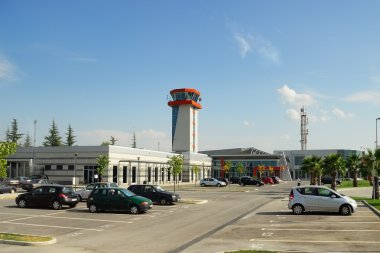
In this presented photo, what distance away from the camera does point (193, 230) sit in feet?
65.8

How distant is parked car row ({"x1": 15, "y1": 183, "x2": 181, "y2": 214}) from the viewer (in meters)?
26.7

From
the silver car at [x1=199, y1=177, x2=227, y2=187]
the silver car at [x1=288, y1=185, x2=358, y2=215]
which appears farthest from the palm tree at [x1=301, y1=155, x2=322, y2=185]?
the silver car at [x1=288, y1=185, x2=358, y2=215]

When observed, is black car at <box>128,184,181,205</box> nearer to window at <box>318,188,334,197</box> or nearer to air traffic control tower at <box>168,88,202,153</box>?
window at <box>318,188,334,197</box>

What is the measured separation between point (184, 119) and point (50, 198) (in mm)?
73706

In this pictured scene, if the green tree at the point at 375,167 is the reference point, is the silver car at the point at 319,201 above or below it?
below

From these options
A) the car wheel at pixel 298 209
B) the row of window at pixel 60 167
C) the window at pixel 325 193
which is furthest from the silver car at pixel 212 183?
the window at pixel 325 193

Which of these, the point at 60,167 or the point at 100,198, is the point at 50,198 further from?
the point at 60,167

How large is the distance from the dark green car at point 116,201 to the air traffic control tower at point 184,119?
7398 cm

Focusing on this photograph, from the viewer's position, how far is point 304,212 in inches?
1051

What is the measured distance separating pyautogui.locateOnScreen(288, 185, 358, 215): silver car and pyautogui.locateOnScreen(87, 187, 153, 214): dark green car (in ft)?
28.3

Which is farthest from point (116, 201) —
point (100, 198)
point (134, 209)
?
point (134, 209)

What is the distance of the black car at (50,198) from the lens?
94.9 ft

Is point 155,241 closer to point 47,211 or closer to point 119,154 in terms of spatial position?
point 47,211

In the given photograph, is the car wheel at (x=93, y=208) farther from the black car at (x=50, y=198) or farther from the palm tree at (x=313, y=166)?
the palm tree at (x=313, y=166)
